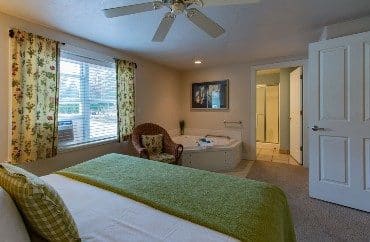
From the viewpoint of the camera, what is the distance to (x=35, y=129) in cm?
256

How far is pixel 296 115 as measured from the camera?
15.4 ft

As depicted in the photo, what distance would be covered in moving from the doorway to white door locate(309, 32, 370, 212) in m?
1.81

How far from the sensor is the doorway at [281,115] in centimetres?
462

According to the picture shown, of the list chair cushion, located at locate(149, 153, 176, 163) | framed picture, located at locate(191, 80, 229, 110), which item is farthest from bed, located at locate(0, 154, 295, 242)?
framed picture, located at locate(191, 80, 229, 110)

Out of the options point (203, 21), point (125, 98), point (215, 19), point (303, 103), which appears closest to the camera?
point (203, 21)

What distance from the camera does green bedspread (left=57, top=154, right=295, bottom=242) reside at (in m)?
1.12

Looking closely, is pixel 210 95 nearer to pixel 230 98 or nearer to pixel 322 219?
pixel 230 98

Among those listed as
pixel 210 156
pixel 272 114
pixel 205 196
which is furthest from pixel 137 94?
pixel 272 114

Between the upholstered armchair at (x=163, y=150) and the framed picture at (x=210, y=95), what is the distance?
1735 mm

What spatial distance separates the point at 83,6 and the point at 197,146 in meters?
2.87

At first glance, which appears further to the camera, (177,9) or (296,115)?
(296,115)

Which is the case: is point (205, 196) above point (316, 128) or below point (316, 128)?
below

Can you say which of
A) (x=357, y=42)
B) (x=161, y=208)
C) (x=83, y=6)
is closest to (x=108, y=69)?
(x=83, y=6)

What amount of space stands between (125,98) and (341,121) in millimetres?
3140
